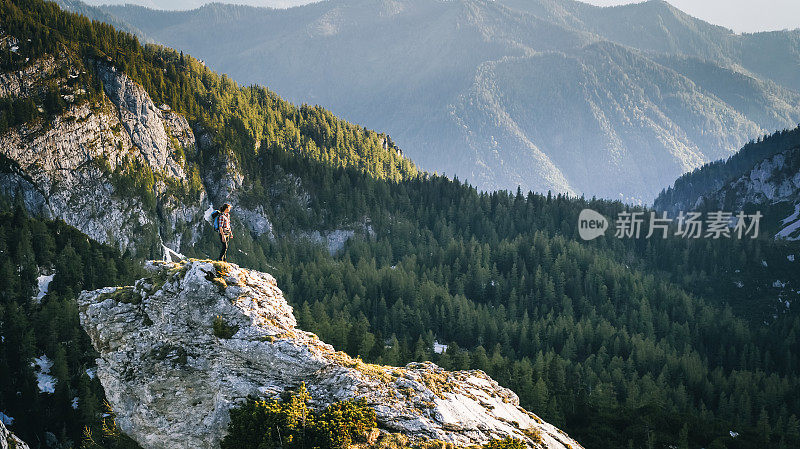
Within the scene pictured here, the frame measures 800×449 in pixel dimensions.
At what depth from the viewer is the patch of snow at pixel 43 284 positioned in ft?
445

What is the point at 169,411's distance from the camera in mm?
35750

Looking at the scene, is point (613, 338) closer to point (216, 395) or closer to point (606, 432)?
point (606, 432)

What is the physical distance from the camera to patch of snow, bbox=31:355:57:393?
113 meters

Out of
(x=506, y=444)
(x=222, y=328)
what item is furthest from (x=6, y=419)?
(x=506, y=444)

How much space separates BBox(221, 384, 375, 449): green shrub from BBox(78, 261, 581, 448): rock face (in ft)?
3.70

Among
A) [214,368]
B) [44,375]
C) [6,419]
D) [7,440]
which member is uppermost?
[214,368]

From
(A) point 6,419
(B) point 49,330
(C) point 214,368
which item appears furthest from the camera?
(B) point 49,330

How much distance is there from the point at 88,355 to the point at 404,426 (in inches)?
4181

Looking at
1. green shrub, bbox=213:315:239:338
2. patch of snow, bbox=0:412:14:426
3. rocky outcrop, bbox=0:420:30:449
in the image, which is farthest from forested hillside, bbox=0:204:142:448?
green shrub, bbox=213:315:239:338

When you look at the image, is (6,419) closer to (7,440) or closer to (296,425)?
(7,440)

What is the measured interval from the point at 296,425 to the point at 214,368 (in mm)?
7014

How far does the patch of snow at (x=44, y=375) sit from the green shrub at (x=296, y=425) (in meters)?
98.8

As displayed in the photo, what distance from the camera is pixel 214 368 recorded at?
35.3 meters

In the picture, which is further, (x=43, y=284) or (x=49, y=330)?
(x=43, y=284)
